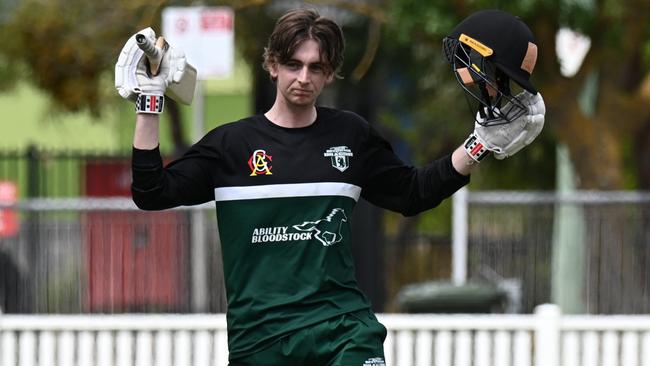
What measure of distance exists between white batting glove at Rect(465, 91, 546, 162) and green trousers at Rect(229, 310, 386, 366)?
0.70m

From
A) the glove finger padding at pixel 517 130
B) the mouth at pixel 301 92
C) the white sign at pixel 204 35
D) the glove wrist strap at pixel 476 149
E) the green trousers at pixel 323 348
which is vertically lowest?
the green trousers at pixel 323 348

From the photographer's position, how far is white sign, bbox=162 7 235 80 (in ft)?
36.8

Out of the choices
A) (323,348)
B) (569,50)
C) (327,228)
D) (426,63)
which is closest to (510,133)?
(327,228)

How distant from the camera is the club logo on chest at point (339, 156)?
16.4 ft

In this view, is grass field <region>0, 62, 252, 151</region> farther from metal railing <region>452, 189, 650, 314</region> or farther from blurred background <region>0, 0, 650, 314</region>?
metal railing <region>452, 189, 650, 314</region>

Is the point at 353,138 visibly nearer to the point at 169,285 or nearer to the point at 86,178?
the point at 169,285

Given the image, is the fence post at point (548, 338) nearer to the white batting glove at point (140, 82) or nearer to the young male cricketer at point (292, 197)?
the young male cricketer at point (292, 197)

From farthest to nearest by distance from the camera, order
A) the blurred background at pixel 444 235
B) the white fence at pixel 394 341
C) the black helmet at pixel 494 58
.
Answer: the blurred background at pixel 444 235
the white fence at pixel 394 341
the black helmet at pixel 494 58

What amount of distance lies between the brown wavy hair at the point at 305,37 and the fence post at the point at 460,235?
29.0 ft

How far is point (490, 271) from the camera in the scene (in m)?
14.0

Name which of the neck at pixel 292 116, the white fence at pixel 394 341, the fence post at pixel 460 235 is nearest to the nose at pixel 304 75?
the neck at pixel 292 116

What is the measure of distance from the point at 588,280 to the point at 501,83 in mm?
8974

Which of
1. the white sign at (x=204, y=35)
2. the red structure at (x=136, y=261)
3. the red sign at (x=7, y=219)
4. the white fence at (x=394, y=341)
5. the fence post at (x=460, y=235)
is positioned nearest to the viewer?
the white fence at (x=394, y=341)

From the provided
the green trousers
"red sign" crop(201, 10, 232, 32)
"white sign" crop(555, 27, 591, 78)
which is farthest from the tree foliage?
the green trousers
